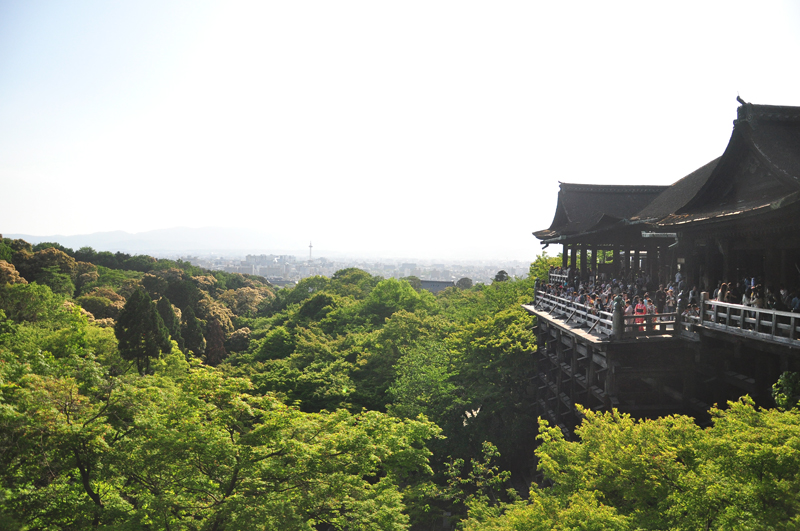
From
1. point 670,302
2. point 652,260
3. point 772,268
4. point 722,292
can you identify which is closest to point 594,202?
point 652,260

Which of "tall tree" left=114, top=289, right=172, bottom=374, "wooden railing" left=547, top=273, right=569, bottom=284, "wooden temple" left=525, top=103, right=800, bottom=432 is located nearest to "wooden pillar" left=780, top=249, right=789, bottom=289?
"wooden temple" left=525, top=103, right=800, bottom=432

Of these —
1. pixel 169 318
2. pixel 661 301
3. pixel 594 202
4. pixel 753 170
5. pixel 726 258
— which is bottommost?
pixel 169 318

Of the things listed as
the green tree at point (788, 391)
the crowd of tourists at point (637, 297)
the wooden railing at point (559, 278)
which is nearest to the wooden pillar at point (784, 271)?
the crowd of tourists at point (637, 297)

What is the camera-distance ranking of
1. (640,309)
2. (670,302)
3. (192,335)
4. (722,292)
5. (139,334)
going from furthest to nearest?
1. (192,335)
2. (139,334)
3. (670,302)
4. (640,309)
5. (722,292)

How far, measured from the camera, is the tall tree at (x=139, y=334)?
28.7 metres

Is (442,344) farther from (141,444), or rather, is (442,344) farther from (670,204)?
(141,444)

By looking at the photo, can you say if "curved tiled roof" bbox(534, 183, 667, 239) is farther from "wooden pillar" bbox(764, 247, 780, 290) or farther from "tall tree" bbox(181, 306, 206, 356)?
"tall tree" bbox(181, 306, 206, 356)

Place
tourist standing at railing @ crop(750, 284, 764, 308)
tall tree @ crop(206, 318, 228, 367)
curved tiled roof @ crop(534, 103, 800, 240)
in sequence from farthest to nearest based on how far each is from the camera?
tall tree @ crop(206, 318, 228, 367)
curved tiled roof @ crop(534, 103, 800, 240)
tourist standing at railing @ crop(750, 284, 764, 308)

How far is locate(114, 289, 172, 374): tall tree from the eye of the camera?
28719 millimetres

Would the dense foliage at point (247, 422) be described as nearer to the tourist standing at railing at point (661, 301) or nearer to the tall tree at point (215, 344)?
the tourist standing at railing at point (661, 301)

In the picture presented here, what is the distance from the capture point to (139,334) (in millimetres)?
28797

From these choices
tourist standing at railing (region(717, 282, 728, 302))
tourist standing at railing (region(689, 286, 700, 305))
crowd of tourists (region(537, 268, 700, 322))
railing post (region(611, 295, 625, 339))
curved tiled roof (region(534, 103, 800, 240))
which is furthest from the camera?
tourist standing at railing (region(689, 286, 700, 305))

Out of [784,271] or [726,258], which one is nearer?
[784,271]

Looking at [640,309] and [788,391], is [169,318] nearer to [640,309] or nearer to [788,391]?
[640,309]
